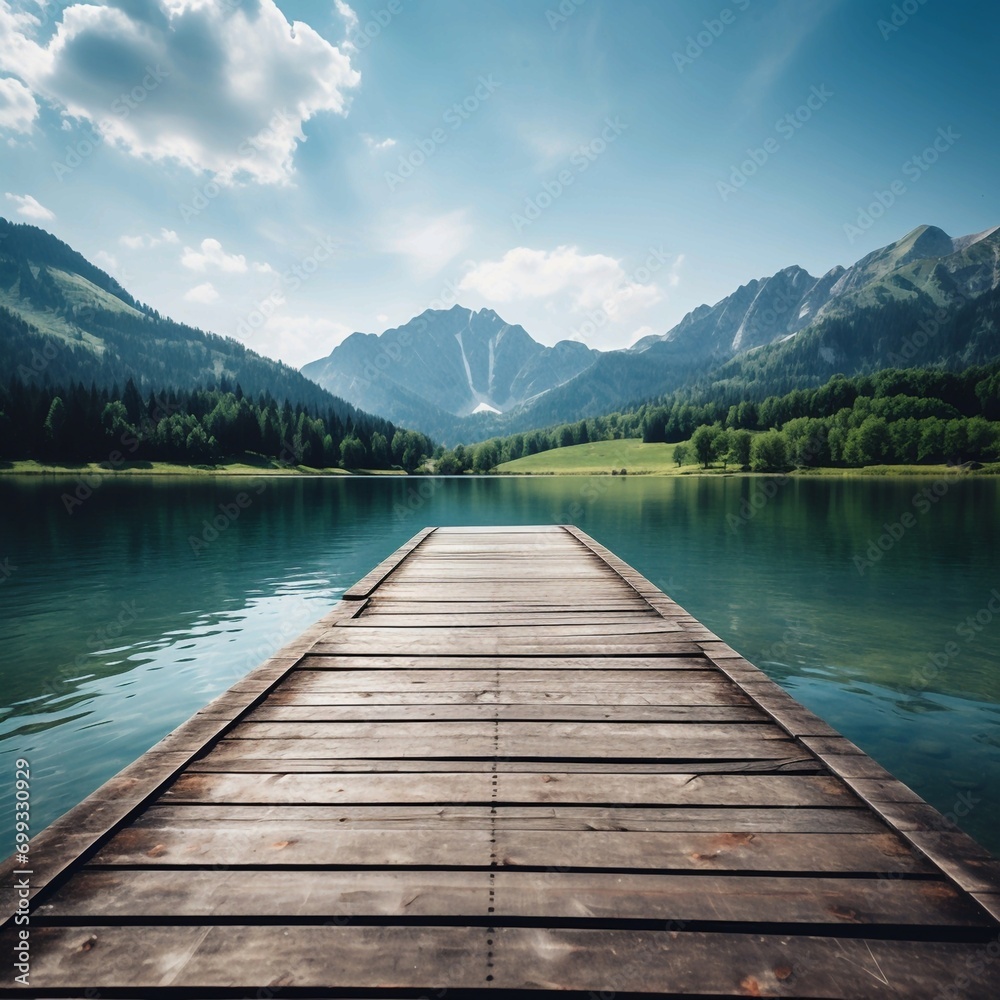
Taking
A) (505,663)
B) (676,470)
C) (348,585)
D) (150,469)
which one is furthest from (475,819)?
(676,470)

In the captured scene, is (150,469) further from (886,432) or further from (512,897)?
(886,432)

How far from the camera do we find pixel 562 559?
16.4 metres

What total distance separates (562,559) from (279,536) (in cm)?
2764

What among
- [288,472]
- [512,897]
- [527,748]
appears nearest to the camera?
[512,897]

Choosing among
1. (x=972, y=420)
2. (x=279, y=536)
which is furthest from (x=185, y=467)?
(x=972, y=420)

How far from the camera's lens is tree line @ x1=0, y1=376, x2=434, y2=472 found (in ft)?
414

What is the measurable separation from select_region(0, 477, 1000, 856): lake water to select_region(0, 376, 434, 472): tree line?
356 ft

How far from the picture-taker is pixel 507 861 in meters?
3.52

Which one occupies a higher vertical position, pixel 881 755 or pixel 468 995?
pixel 468 995

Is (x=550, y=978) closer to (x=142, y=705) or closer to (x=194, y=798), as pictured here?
(x=194, y=798)

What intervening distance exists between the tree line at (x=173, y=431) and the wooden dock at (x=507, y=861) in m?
156

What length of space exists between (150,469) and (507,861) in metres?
158

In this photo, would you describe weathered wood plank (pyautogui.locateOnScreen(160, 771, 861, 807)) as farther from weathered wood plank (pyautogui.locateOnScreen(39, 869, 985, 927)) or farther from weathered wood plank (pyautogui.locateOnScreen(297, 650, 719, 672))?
weathered wood plank (pyautogui.locateOnScreen(297, 650, 719, 672))

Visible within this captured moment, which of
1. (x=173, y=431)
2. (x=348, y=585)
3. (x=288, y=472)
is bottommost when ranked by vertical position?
(x=348, y=585)
